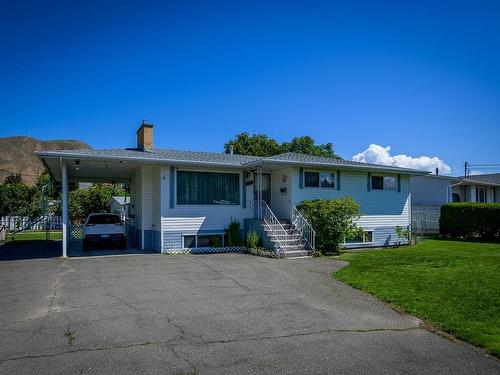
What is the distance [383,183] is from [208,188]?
29.5 feet

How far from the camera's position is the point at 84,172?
20.1 meters

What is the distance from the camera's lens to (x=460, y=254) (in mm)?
14539

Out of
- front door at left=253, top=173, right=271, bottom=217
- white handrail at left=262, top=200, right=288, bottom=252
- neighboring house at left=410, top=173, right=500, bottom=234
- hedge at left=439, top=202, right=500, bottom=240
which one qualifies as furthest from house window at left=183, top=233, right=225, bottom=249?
hedge at left=439, top=202, right=500, bottom=240

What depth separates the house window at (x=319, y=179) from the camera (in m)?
17.7

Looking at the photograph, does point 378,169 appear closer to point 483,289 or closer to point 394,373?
point 483,289

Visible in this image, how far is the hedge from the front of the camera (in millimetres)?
21062

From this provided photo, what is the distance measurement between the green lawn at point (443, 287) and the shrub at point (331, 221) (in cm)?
188

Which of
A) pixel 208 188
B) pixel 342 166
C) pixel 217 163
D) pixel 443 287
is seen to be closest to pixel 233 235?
pixel 208 188

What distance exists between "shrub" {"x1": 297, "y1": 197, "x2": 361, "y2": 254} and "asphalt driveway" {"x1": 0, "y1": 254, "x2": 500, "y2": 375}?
17.5 ft

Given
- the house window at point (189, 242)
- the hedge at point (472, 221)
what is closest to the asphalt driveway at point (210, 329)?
the house window at point (189, 242)

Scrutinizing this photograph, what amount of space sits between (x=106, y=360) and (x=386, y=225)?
670 inches

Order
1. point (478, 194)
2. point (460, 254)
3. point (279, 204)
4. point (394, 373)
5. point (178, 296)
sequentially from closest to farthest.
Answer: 1. point (394, 373)
2. point (178, 296)
3. point (460, 254)
4. point (279, 204)
5. point (478, 194)

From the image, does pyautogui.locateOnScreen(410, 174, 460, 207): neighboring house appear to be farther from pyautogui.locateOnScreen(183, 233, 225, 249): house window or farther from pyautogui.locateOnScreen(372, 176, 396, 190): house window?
pyautogui.locateOnScreen(183, 233, 225, 249): house window

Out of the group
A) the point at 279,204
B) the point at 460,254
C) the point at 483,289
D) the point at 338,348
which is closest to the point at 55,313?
the point at 338,348
